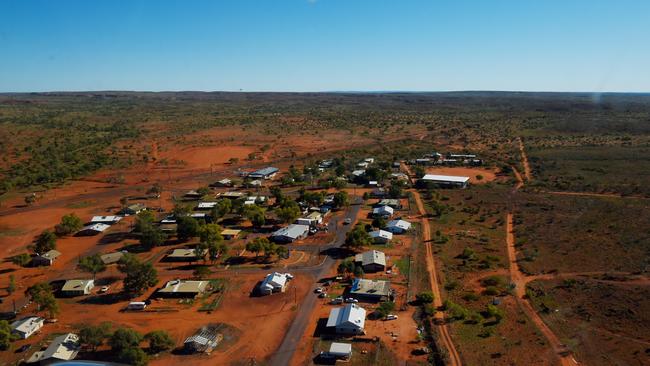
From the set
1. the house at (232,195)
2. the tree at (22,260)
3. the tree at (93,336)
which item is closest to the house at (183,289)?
the tree at (93,336)

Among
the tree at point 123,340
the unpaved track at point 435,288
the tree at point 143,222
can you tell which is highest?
the tree at point 143,222

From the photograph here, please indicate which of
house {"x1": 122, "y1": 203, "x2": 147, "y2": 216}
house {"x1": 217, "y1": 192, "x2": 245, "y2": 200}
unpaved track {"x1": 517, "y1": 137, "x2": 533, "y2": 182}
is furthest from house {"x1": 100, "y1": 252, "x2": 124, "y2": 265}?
unpaved track {"x1": 517, "y1": 137, "x2": 533, "y2": 182}

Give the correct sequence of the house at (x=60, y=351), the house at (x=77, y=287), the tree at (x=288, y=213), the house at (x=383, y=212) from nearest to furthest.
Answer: the house at (x=60, y=351) → the house at (x=77, y=287) → the tree at (x=288, y=213) → the house at (x=383, y=212)

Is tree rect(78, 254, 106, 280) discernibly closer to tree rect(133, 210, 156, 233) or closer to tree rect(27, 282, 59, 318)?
tree rect(27, 282, 59, 318)

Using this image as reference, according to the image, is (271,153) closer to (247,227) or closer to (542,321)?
(247,227)

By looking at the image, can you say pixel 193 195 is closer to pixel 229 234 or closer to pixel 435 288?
pixel 229 234

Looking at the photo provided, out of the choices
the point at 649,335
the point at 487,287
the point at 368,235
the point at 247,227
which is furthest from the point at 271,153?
the point at 649,335

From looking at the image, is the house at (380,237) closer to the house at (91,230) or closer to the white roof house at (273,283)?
the white roof house at (273,283)
